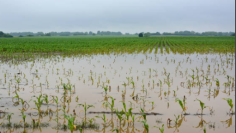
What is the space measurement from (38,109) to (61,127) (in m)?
1.03

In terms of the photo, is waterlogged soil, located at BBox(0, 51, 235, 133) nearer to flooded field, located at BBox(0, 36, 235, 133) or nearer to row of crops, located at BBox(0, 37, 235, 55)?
flooded field, located at BBox(0, 36, 235, 133)

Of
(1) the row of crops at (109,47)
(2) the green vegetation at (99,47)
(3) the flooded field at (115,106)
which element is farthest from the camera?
(1) the row of crops at (109,47)

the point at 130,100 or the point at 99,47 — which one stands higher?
the point at 99,47

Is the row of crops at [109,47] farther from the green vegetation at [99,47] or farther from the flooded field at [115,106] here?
the flooded field at [115,106]

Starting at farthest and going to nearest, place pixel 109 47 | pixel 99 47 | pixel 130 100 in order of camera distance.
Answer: pixel 109 47 < pixel 99 47 < pixel 130 100

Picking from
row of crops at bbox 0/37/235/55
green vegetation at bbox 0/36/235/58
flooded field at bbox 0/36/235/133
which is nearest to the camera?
flooded field at bbox 0/36/235/133

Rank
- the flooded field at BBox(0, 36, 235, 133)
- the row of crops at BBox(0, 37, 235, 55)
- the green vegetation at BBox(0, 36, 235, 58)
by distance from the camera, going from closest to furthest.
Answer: the flooded field at BBox(0, 36, 235, 133)
the green vegetation at BBox(0, 36, 235, 58)
the row of crops at BBox(0, 37, 235, 55)

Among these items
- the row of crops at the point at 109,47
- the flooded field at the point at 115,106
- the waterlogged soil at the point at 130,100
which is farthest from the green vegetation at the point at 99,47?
the flooded field at the point at 115,106

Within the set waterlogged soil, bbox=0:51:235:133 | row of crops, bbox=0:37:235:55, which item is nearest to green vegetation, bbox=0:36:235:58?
row of crops, bbox=0:37:235:55

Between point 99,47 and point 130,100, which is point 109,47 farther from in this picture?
point 130,100

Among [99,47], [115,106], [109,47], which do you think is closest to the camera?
[115,106]

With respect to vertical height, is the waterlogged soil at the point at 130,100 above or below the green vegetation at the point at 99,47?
below

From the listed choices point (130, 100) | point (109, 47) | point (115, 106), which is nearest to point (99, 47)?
point (109, 47)

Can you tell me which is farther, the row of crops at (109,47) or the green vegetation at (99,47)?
the row of crops at (109,47)
